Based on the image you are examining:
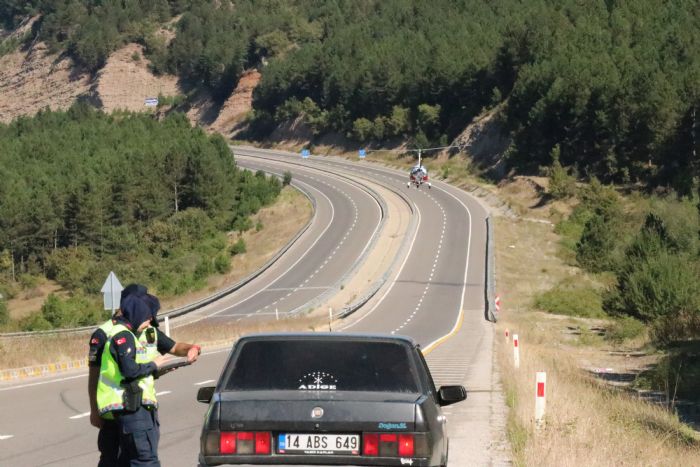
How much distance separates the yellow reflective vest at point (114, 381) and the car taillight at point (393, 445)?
1.62m

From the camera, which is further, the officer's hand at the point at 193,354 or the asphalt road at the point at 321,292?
the asphalt road at the point at 321,292

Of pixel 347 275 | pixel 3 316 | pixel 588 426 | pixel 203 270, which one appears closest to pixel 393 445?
pixel 588 426

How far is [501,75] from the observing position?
124 metres

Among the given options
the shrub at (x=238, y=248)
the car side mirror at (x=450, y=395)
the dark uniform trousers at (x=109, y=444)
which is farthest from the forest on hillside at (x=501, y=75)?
the dark uniform trousers at (x=109, y=444)

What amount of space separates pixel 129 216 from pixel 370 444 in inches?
3899

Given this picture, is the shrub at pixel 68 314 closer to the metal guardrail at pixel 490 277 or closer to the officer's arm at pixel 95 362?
the metal guardrail at pixel 490 277

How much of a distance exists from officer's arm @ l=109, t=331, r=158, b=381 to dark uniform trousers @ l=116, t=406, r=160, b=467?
0.27 metres

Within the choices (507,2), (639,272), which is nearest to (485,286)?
(639,272)

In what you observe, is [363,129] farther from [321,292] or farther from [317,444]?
[317,444]

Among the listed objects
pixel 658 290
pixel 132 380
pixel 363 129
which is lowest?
pixel 658 290

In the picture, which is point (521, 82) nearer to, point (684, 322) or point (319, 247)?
point (319, 247)

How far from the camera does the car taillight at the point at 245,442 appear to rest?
7.79 metres

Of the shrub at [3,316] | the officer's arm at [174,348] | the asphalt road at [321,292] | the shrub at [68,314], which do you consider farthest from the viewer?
the shrub at [3,316]

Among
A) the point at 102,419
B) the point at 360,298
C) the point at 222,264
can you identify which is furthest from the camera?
the point at 222,264
